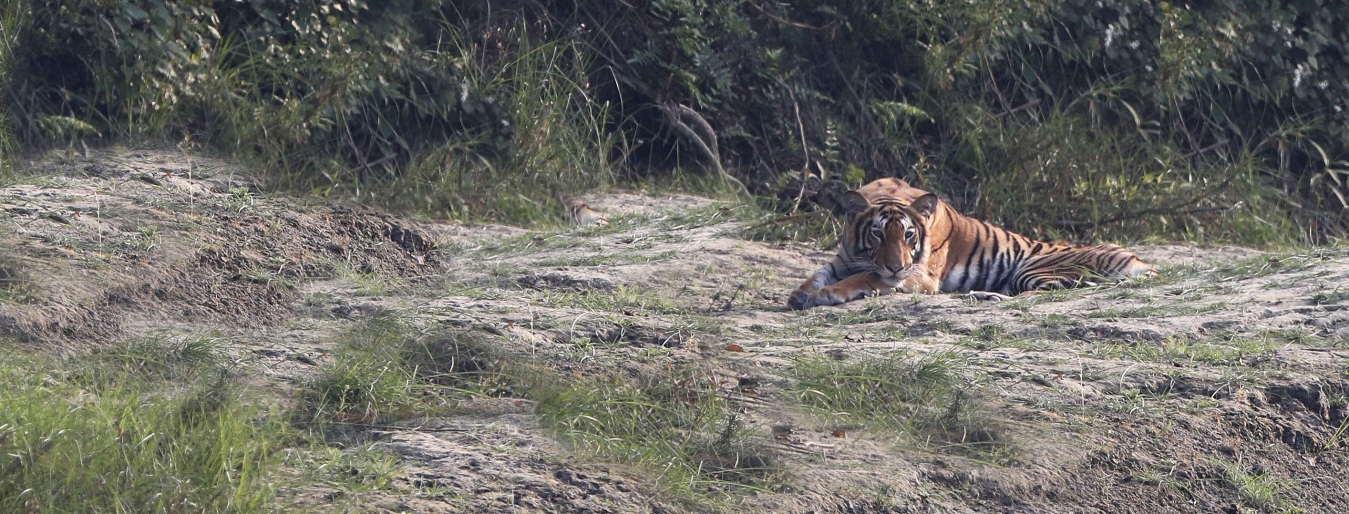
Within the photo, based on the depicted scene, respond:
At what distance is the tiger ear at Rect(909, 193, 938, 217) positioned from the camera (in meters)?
5.95

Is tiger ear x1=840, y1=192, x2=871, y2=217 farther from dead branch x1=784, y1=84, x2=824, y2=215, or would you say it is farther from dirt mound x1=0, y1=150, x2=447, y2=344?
dirt mound x1=0, y1=150, x2=447, y2=344

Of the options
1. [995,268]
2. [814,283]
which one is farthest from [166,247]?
[995,268]

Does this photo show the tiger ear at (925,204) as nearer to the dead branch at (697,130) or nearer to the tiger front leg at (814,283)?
the tiger front leg at (814,283)

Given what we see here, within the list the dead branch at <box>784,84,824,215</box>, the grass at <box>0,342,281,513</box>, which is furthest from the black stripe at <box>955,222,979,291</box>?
the grass at <box>0,342,281,513</box>

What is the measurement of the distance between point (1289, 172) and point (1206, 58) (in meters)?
0.89

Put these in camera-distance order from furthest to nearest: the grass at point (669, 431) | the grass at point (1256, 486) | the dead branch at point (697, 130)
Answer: the dead branch at point (697, 130)
the grass at point (1256, 486)
the grass at point (669, 431)

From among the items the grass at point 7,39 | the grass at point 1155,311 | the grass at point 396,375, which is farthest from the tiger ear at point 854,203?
the grass at point 7,39

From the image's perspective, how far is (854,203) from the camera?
19.6 feet

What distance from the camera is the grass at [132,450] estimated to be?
9.60 ft

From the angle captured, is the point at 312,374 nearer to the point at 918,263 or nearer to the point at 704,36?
the point at 918,263

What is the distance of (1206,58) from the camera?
8.43 m

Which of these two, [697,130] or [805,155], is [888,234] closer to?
[805,155]

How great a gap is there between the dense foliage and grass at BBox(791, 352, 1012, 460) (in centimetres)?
286

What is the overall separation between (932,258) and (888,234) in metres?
0.35
